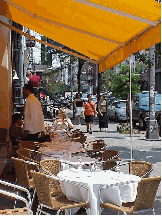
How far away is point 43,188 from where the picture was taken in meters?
5.57

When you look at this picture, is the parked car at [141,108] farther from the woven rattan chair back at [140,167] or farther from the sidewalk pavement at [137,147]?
the woven rattan chair back at [140,167]

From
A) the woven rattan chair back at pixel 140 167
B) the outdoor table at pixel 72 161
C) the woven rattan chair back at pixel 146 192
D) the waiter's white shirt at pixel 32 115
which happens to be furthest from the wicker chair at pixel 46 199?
the waiter's white shirt at pixel 32 115

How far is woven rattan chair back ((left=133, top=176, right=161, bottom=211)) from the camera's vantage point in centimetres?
526

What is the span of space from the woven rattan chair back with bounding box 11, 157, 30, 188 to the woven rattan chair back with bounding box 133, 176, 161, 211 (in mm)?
2006

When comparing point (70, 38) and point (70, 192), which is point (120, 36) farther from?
point (70, 192)

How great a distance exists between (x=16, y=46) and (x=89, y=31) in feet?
38.8

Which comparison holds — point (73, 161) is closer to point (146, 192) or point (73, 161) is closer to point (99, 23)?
point (146, 192)

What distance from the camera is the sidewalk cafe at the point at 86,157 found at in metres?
5.37

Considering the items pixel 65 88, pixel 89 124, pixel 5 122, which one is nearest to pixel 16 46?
pixel 89 124

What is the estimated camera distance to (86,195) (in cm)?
540

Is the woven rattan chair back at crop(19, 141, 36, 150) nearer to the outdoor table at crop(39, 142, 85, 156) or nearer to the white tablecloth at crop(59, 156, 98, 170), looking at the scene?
the outdoor table at crop(39, 142, 85, 156)

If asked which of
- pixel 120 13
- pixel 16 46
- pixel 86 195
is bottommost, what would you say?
pixel 86 195

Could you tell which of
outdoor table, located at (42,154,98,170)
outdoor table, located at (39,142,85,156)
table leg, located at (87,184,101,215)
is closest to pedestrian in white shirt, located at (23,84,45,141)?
outdoor table, located at (39,142,85,156)

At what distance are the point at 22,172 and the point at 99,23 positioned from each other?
9.32 ft
